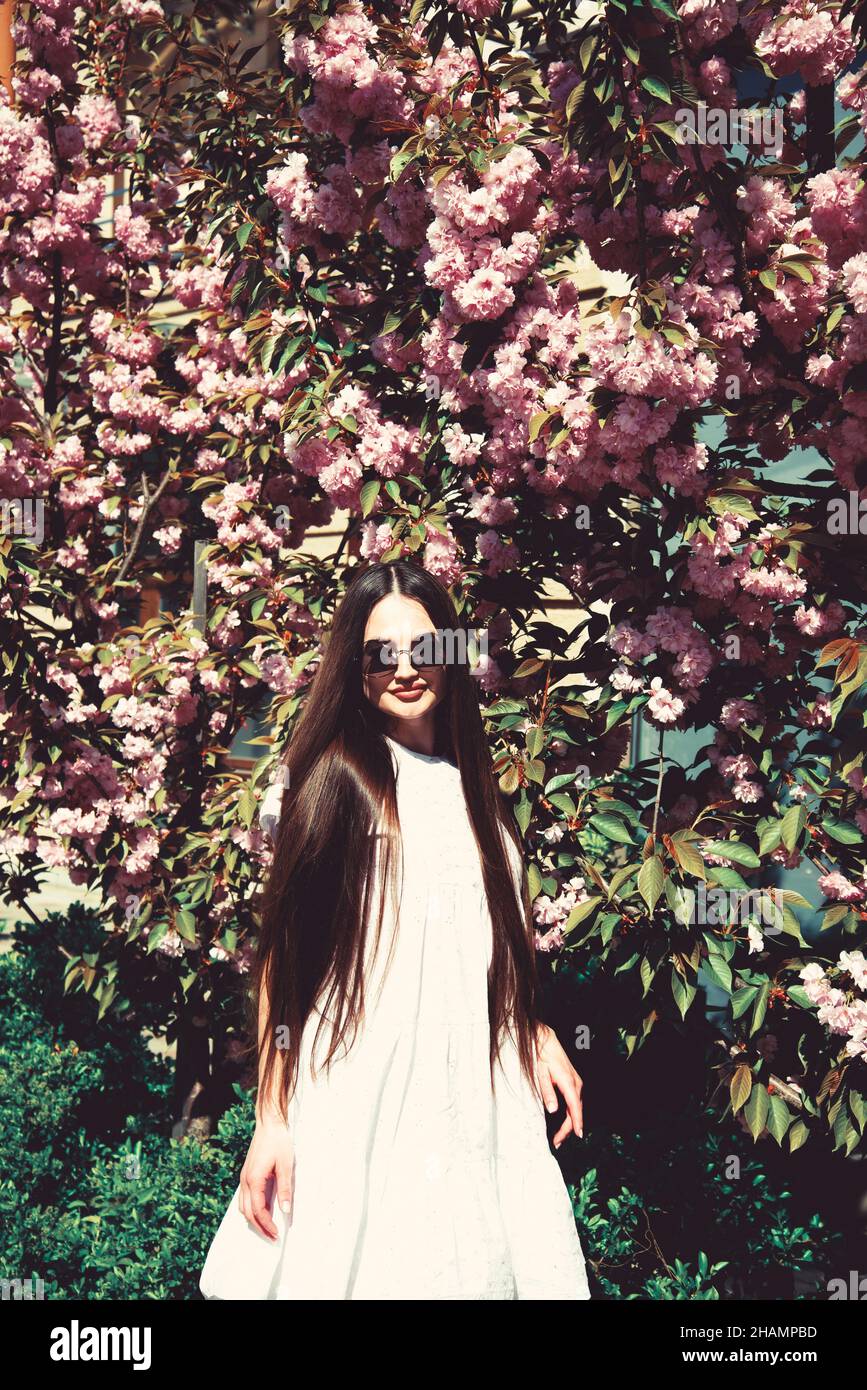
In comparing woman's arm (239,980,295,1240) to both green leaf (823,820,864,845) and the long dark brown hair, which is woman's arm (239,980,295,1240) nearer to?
the long dark brown hair

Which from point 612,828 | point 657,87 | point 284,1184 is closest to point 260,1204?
point 284,1184

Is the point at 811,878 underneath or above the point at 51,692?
underneath

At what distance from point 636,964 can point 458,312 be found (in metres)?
1.63

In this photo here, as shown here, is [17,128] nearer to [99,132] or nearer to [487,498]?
[99,132]

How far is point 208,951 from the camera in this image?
388 cm

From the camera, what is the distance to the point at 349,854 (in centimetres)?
215

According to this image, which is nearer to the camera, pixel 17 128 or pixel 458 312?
pixel 458 312

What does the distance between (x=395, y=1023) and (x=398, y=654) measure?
70cm

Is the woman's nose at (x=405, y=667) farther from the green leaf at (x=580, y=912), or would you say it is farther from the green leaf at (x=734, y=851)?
the green leaf at (x=734, y=851)

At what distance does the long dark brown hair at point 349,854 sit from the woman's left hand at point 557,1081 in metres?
0.04

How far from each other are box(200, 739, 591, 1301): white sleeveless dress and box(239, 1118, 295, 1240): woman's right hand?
2 cm

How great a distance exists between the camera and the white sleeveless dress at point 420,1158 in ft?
6.57

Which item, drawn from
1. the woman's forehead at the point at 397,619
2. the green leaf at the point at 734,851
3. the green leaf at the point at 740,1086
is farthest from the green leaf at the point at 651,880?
the woman's forehead at the point at 397,619

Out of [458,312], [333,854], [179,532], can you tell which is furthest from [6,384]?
[333,854]
